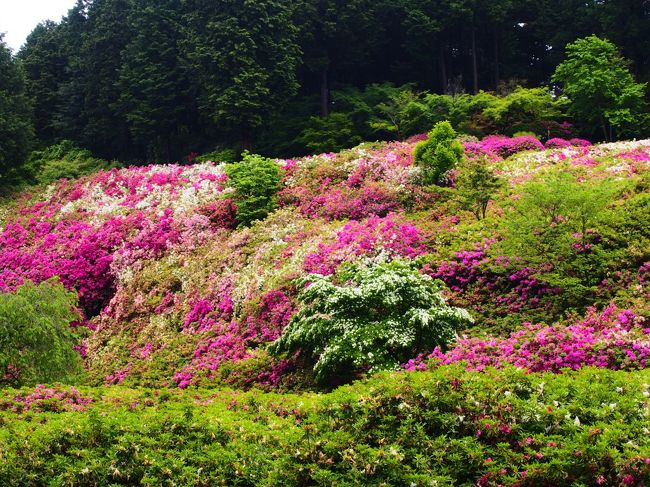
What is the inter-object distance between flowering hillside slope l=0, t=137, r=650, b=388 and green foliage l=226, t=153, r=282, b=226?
1.43 ft

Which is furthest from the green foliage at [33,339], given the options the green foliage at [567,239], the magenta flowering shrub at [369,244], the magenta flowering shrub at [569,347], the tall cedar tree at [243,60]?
Result: the tall cedar tree at [243,60]

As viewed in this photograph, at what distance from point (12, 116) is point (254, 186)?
1502 centimetres

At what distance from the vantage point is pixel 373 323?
29.2 ft

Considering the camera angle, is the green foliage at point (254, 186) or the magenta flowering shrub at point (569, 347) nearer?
the magenta flowering shrub at point (569, 347)

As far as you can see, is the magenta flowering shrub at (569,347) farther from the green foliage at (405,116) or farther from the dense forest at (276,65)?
the green foliage at (405,116)

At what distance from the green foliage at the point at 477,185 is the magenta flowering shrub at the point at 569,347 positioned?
414cm

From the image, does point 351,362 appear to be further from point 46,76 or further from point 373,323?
point 46,76

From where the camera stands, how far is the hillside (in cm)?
525

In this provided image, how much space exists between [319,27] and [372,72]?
4938 millimetres

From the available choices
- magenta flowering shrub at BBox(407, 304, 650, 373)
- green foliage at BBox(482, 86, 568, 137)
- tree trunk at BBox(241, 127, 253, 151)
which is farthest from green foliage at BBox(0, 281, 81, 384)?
tree trunk at BBox(241, 127, 253, 151)

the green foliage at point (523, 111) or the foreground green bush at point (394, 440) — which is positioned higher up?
the green foliage at point (523, 111)

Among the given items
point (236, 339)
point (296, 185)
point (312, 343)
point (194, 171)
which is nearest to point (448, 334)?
point (312, 343)

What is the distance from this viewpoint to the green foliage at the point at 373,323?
8484mm

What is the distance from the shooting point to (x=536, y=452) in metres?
4.95
